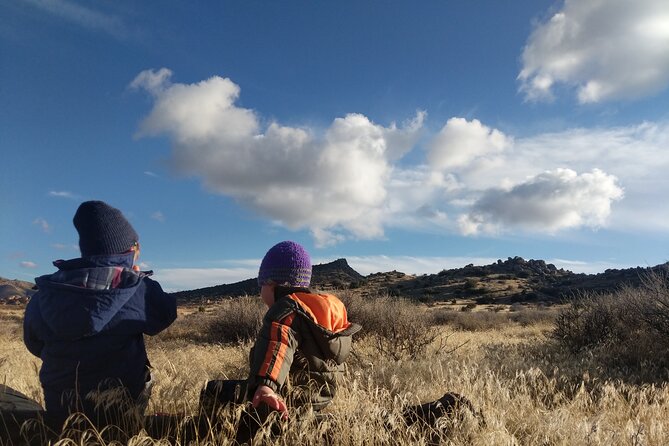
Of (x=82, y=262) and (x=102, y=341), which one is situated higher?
(x=82, y=262)

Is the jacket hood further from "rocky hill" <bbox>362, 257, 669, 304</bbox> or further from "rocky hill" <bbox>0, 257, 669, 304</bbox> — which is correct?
"rocky hill" <bbox>0, 257, 669, 304</bbox>

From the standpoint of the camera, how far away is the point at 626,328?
11008 mm

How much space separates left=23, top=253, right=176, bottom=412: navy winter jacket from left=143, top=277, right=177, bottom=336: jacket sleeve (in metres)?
0.01

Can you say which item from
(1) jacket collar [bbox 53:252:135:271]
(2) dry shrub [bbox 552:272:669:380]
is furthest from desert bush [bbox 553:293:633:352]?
(1) jacket collar [bbox 53:252:135:271]

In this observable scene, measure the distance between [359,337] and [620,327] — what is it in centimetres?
598

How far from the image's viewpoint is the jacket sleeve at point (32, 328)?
3.09 meters

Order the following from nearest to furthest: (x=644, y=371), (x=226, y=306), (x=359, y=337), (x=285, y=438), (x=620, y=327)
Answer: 1. (x=285, y=438)
2. (x=644, y=371)
3. (x=620, y=327)
4. (x=359, y=337)
5. (x=226, y=306)

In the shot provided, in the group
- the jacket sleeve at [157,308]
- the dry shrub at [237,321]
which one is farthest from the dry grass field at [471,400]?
the dry shrub at [237,321]

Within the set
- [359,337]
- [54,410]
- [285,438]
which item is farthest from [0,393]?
[359,337]

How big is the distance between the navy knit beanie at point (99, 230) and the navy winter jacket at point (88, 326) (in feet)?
0.24

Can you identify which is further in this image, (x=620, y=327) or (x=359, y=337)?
(x=359, y=337)

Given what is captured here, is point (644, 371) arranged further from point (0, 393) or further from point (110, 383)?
point (0, 393)

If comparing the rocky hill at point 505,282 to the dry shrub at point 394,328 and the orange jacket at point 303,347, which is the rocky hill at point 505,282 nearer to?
the dry shrub at point 394,328

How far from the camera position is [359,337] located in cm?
1265
